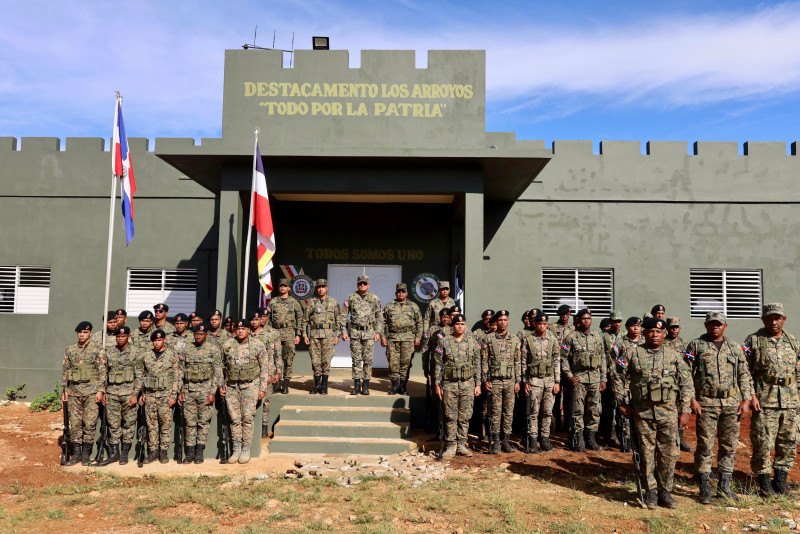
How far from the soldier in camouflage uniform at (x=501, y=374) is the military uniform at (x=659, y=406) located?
223 cm

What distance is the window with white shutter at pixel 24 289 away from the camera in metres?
13.3

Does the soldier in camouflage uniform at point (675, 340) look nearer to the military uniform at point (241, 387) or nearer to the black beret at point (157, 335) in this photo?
the military uniform at point (241, 387)

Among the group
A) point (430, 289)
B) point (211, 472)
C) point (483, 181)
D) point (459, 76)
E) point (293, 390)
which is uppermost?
point (459, 76)

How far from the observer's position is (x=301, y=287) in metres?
12.3

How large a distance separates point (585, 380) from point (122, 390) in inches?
251

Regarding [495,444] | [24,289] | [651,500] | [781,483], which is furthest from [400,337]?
[24,289]

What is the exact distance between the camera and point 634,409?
6121mm

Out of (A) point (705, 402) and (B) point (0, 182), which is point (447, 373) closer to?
(A) point (705, 402)

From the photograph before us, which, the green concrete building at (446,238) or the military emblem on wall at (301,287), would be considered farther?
the green concrete building at (446,238)

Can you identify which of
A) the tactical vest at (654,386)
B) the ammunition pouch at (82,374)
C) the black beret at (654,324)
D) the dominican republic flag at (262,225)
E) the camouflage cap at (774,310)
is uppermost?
the dominican republic flag at (262,225)

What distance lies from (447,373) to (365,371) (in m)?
1.93

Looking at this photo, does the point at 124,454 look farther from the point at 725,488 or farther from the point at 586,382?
the point at 725,488

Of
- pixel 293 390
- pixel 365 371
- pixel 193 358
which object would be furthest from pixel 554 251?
pixel 193 358

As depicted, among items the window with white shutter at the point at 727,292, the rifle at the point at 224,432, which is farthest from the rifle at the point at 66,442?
the window with white shutter at the point at 727,292
